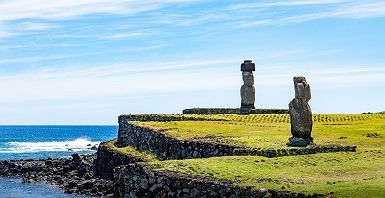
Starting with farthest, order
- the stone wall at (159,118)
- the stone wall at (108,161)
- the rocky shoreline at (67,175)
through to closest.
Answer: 1. the stone wall at (159,118)
2. the stone wall at (108,161)
3. the rocky shoreline at (67,175)

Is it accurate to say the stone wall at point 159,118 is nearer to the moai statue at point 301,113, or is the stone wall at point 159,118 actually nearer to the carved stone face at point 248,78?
the carved stone face at point 248,78

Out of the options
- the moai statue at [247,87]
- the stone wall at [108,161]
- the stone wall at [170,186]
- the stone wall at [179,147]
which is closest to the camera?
the stone wall at [170,186]

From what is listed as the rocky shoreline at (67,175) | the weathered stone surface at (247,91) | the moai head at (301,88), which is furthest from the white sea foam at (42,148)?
the moai head at (301,88)

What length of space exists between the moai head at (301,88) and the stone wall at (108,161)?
16579mm

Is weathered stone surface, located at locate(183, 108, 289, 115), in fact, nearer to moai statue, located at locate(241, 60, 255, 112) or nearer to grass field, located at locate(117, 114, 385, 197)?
moai statue, located at locate(241, 60, 255, 112)

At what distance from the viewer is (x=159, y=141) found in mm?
45031

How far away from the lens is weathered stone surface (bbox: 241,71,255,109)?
6479 centimetres

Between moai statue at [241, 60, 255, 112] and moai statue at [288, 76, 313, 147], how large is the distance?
30261mm

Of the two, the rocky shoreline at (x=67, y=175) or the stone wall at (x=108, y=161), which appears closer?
the rocky shoreline at (x=67, y=175)

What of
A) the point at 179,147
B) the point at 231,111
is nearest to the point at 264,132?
the point at 179,147

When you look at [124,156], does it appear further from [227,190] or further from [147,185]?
[227,190]

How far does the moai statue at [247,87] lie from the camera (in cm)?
6444

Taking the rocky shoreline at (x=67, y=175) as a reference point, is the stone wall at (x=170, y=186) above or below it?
above

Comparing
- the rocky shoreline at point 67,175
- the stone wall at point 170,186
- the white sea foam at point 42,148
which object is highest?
the stone wall at point 170,186
